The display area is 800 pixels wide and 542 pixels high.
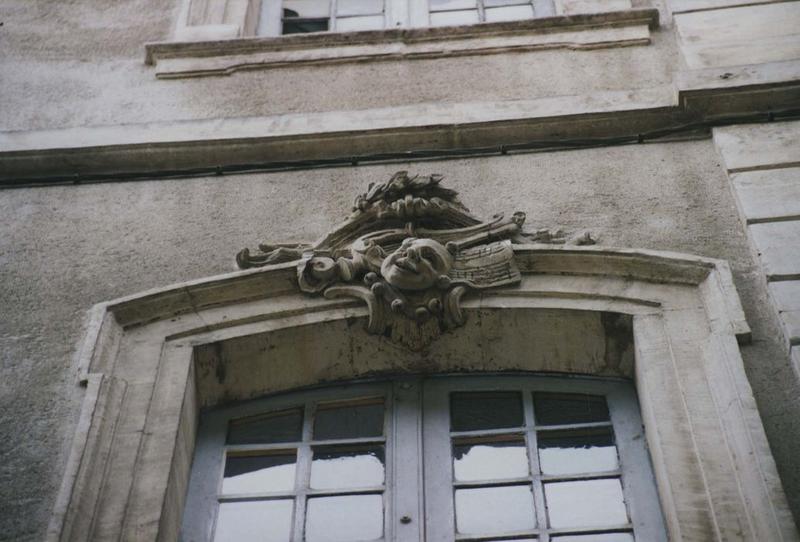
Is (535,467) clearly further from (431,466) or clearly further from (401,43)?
(401,43)

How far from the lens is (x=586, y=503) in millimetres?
4316

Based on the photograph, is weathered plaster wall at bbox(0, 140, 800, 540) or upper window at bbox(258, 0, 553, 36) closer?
weathered plaster wall at bbox(0, 140, 800, 540)

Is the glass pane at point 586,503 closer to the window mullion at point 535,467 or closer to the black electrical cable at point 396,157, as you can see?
the window mullion at point 535,467

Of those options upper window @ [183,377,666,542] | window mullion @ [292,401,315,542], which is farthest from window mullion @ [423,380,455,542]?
window mullion @ [292,401,315,542]

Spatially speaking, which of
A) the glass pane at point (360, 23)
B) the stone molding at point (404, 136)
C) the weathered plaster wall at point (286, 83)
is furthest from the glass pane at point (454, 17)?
the stone molding at point (404, 136)

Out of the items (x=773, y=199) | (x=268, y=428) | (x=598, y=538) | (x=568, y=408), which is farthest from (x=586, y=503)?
(x=773, y=199)

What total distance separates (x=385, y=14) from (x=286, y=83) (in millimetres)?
1172

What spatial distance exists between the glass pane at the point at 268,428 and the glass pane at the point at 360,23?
3.11 metres

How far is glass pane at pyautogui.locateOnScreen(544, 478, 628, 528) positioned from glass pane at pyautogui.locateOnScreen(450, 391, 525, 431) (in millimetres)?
Answer: 408

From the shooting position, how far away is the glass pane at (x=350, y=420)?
474 centimetres

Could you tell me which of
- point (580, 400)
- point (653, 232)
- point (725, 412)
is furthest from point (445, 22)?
point (725, 412)

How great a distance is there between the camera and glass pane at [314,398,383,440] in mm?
4738

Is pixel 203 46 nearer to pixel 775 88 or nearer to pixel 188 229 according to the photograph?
pixel 188 229

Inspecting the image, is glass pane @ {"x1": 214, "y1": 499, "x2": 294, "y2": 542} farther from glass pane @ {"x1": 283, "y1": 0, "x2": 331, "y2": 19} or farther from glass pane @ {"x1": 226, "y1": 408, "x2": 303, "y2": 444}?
glass pane @ {"x1": 283, "y1": 0, "x2": 331, "y2": 19}
